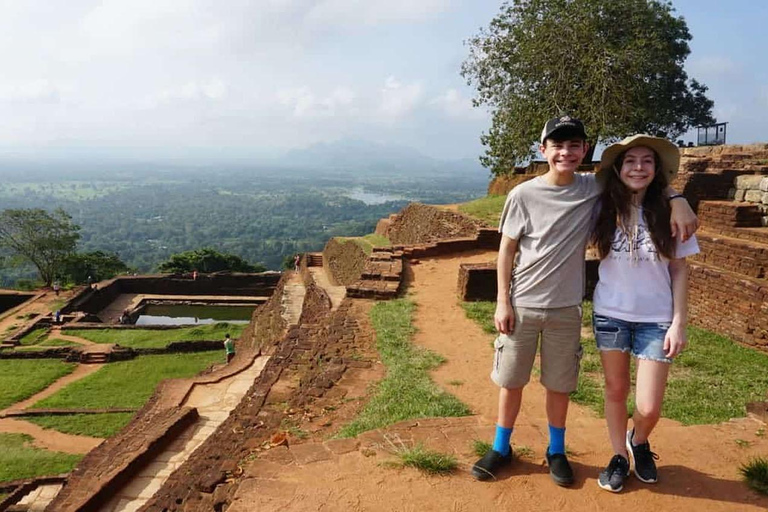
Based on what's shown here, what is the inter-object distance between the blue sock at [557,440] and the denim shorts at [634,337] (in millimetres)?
584

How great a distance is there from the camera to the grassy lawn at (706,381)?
15.2 feet

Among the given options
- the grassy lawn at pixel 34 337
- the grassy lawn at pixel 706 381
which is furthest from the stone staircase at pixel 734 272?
the grassy lawn at pixel 34 337

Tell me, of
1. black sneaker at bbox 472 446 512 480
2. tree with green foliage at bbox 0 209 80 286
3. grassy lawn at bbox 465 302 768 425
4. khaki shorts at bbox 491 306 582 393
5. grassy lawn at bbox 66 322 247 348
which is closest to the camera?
khaki shorts at bbox 491 306 582 393

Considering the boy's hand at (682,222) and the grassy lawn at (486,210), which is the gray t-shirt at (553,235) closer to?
the boy's hand at (682,222)

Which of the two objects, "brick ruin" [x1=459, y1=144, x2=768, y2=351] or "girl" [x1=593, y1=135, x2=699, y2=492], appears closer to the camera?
"girl" [x1=593, y1=135, x2=699, y2=492]

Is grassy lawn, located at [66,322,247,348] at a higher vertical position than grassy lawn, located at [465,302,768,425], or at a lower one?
lower

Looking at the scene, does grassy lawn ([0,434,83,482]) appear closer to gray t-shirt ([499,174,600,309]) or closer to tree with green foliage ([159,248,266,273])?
gray t-shirt ([499,174,600,309])

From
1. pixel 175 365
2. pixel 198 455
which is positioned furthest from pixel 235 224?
Answer: pixel 198 455

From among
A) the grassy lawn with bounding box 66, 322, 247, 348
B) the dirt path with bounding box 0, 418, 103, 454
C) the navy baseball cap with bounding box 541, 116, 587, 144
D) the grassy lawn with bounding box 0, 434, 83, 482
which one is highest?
the navy baseball cap with bounding box 541, 116, 587, 144

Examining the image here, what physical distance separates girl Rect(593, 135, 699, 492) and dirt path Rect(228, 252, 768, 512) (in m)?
0.51

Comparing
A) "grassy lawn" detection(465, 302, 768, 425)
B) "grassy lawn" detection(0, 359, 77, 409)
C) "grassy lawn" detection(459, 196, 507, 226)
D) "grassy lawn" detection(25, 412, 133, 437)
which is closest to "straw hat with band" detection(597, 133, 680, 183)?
"grassy lawn" detection(465, 302, 768, 425)

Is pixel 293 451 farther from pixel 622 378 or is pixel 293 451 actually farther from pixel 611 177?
pixel 611 177

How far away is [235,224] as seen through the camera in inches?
6412

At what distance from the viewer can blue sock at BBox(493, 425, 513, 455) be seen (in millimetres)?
3053
